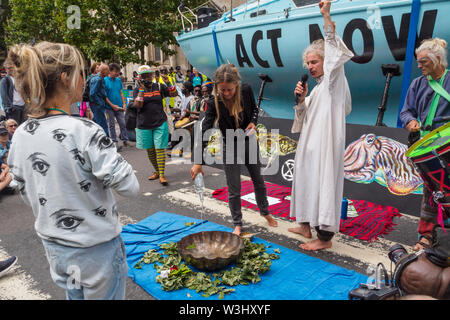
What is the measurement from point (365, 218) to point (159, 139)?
336cm

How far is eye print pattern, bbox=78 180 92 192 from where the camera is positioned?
1.48m

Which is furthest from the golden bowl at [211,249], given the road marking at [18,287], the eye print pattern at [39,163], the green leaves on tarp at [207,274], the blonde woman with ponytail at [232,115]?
the eye print pattern at [39,163]

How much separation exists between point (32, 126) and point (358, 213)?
3946 mm

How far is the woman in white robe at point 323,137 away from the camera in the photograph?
3.03 m

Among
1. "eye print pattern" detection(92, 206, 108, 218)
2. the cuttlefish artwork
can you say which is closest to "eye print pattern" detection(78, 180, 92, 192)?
"eye print pattern" detection(92, 206, 108, 218)

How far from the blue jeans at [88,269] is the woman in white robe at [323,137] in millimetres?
2105

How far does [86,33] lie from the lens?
53.4ft

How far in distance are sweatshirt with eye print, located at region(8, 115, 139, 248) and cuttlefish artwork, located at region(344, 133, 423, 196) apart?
12.2 ft

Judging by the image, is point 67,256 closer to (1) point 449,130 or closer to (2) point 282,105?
(1) point 449,130

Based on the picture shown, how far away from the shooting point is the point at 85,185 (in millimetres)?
1486

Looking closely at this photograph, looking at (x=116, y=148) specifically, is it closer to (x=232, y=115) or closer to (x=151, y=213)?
(x=232, y=115)

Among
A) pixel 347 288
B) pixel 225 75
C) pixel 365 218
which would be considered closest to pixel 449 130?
pixel 347 288

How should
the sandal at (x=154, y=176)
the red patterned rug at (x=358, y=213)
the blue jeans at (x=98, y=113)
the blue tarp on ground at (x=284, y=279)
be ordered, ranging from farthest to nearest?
the blue jeans at (x=98, y=113) → the sandal at (x=154, y=176) → the red patterned rug at (x=358, y=213) → the blue tarp on ground at (x=284, y=279)

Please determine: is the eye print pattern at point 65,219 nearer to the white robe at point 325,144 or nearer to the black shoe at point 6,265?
the black shoe at point 6,265
